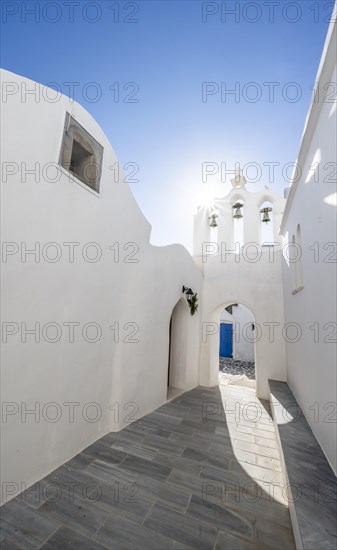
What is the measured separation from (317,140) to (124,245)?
3.28 m

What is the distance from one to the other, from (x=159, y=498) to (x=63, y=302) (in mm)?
2436

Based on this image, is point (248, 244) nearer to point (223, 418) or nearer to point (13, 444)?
point (223, 418)

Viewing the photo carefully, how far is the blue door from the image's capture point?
15.1 m

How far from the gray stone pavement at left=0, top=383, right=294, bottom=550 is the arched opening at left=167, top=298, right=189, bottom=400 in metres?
2.64

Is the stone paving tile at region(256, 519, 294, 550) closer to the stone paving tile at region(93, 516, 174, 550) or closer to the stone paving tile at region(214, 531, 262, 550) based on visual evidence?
the stone paving tile at region(214, 531, 262, 550)

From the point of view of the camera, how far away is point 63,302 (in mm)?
2984

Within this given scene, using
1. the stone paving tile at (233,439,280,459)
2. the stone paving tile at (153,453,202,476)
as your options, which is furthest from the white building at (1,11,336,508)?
the stone paving tile at (153,453,202,476)

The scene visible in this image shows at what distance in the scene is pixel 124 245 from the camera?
418 centimetres

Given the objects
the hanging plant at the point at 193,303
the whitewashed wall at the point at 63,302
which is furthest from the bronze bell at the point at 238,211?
the whitewashed wall at the point at 63,302

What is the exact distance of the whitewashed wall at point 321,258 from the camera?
248cm

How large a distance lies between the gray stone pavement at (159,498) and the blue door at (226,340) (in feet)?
37.7

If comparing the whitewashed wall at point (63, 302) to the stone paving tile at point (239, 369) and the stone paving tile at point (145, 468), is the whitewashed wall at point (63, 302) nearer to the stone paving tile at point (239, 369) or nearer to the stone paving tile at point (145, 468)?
the stone paving tile at point (145, 468)

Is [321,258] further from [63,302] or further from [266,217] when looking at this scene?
[266,217]

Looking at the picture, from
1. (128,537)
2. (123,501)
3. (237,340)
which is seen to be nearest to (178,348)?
(123,501)
